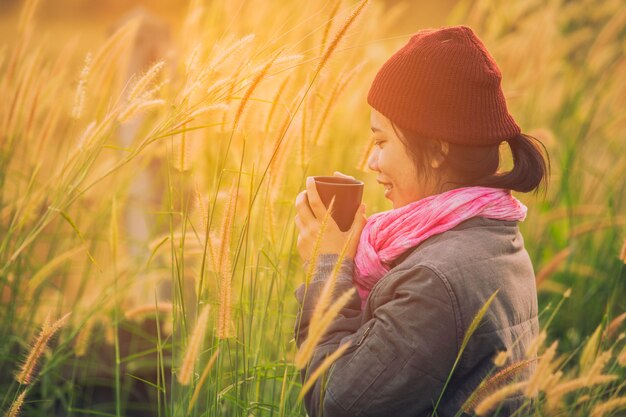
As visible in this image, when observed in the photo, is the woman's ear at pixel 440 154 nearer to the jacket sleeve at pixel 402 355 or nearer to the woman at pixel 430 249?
the woman at pixel 430 249

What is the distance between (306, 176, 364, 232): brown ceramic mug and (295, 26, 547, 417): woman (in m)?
0.02

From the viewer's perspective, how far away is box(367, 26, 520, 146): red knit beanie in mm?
1512

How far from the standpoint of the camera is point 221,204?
97.7 inches

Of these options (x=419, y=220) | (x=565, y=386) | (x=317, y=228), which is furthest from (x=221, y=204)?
(x=565, y=386)

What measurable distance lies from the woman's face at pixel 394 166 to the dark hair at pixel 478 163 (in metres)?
0.02

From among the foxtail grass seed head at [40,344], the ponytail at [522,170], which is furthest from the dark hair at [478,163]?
the foxtail grass seed head at [40,344]

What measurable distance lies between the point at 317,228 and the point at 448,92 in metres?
0.40

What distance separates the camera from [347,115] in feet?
10.3

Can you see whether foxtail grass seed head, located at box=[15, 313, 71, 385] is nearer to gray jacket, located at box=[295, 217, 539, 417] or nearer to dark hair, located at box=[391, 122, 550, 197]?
gray jacket, located at box=[295, 217, 539, 417]

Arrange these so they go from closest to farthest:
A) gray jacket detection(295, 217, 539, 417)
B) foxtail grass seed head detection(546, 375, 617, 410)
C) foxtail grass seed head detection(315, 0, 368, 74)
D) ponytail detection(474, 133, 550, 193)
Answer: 1. foxtail grass seed head detection(546, 375, 617, 410)
2. gray jacket detection(295, 217, 539, 417)
3. foxtail grass seed head detection(315, 0, 368, 74)
4. ponytail detection(474, 133, 550, 193)

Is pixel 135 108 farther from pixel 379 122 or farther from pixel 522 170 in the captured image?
pixel 522 170

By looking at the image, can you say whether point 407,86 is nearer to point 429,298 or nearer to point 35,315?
point 429,298

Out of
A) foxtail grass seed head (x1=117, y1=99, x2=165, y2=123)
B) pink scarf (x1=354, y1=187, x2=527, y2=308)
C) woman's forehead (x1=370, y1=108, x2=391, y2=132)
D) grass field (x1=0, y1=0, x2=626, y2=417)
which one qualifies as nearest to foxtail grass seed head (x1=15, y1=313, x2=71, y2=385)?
grass field (x1=0, y1=0, x2=626, y2=417)

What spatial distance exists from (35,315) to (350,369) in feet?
4.74
